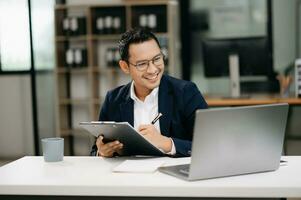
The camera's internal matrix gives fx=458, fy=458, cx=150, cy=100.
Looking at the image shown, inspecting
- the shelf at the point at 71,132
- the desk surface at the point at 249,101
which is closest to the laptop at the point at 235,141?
the desk surface at the point at 249,101

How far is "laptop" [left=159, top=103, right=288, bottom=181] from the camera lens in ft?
4.41

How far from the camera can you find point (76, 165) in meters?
1.72

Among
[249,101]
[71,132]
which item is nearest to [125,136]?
[249,101]

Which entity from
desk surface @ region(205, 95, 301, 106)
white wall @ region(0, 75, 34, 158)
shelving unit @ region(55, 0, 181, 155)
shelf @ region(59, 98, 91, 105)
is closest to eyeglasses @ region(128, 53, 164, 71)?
desk surface @ region(205, 95, 301, 106)

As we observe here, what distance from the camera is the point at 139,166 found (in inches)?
64.1

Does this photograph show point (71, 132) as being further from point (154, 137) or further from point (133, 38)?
point (154, 137)

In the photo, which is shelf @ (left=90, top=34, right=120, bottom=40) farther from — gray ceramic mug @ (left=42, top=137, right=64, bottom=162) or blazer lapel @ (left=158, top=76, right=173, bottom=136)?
gray ceramic mug @ (left=42, top=137, right=64, bottom=162)

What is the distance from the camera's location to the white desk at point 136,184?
133cm

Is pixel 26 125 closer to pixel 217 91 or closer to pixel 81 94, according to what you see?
pixel 81 94

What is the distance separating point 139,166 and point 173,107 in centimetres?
56

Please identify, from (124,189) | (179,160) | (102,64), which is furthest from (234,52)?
(124,189)

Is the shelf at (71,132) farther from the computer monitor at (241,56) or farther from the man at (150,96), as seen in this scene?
the man at (150,96)

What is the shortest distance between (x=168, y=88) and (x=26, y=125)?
368 centimetres

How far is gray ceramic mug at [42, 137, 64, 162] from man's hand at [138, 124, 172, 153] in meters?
0.33
